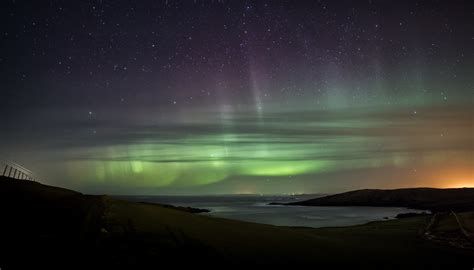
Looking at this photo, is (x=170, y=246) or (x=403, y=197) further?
(x=403, y=197)

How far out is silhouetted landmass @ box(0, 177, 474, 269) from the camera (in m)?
17.0

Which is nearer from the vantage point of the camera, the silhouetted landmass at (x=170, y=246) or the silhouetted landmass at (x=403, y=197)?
the silhouetted landmass at (x=170, y=246)

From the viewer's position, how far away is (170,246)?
70.2ft

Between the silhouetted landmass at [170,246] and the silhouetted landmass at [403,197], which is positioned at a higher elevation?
the silhouetted landmass at [403,197]

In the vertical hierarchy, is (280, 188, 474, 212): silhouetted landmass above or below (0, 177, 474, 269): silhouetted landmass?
above

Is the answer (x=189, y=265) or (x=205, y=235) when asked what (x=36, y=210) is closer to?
(x=205, y=235)

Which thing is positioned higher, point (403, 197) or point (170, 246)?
point (403, 197)

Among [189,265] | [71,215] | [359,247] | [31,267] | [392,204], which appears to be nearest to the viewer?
[31,267]

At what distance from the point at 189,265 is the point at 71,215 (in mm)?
16758

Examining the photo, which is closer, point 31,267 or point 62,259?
point 31,267

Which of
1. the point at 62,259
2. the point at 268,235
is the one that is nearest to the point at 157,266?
the point at 62,259

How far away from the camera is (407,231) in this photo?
119 ft

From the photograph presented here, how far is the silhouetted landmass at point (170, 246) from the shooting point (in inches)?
671

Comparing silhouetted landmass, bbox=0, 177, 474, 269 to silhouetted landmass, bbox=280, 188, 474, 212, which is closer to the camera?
silhouetted landmass, bbox=0, 177, 474, 269
